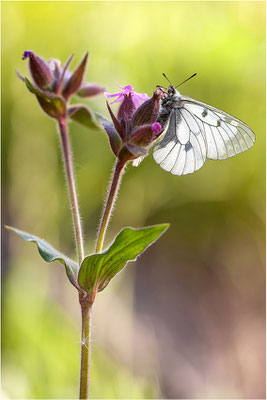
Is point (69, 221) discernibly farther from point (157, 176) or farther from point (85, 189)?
point (157, 176)

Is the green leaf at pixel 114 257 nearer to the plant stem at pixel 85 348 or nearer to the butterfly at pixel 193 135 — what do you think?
the plant stem at pixel 85 348

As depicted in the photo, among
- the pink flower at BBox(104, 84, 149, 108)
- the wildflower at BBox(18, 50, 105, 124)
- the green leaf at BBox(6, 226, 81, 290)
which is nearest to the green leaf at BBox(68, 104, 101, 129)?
the wildflower at BBox(18, 50, 105, 124)

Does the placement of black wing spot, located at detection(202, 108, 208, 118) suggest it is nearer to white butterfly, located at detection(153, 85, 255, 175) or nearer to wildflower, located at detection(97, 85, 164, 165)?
white butterfly, located at detection(153, 85, 255, 175)

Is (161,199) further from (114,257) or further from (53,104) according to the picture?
(114,257)

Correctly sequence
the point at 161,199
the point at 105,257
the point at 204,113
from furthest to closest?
1. the point at 161,199
2. the point at 204,113
3. the point at 105,257

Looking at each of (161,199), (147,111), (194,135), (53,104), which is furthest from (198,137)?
(161,199)

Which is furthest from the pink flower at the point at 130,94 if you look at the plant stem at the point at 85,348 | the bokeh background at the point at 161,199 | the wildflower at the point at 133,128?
the bokeh background at the point at 161,199

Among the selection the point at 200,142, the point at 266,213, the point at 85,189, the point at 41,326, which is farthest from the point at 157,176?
the point at 200,142

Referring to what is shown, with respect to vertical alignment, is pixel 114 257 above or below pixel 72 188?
below
